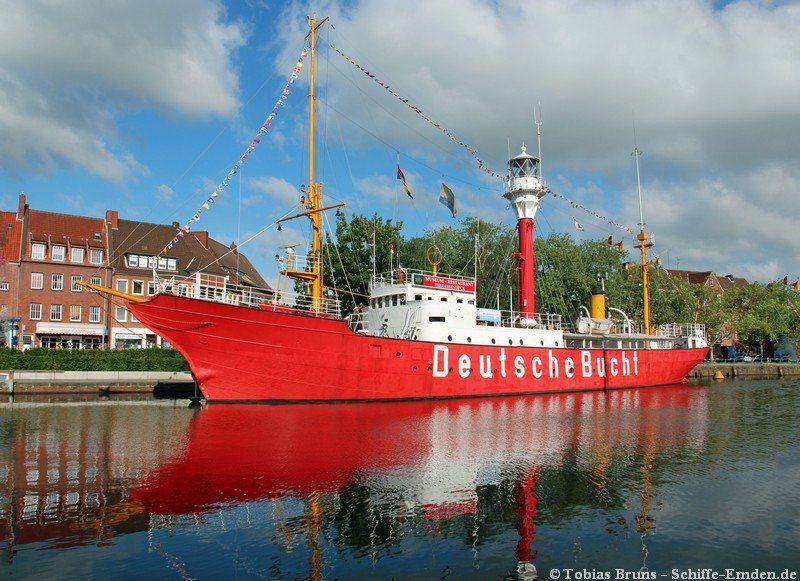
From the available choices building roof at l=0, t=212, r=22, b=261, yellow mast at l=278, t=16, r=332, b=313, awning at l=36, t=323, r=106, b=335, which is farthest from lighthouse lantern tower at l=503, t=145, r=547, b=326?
building roof at l=0, t=212, r=22, b=261

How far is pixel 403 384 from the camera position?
2944 centimetres

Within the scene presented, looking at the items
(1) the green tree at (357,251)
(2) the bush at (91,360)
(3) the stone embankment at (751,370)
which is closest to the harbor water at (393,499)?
(2) the bush at (91,360)

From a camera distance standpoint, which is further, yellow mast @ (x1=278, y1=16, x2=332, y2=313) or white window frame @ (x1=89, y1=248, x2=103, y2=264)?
white window frame @ (x1=89, y1=248, x2=103, y2=264)

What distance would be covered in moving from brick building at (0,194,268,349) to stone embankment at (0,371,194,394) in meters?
11.3

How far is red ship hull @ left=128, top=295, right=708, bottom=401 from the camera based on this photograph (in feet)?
83.0

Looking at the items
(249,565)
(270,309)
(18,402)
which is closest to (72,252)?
(18,402)

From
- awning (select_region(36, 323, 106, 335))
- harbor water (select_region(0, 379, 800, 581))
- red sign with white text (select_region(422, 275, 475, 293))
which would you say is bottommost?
harbor water (select_region(0, 379, 800, 581))

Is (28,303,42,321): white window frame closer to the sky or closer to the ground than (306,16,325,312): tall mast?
closer to the ground

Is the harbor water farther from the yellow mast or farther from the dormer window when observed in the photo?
the dormer window

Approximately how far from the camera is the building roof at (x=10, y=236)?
4962 cm

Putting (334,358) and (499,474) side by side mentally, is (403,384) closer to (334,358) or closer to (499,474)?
(334,358)

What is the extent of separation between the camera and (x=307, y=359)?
1053 inches

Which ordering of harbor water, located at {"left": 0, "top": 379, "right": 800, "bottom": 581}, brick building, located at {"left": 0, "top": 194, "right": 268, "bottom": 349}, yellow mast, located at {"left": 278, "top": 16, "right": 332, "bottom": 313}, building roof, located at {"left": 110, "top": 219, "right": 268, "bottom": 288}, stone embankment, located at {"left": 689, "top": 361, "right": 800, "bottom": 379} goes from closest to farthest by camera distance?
1. harbor water, located at {"left": 0, "top": 379, "right": 800, "bottom": 581}
2. yellow mast, located at {"left": 278, "top": 16, "right": 332, "bottom": 313}
3. brick building, located at {"left": 0, "top": 194, "right": 268, "bottom": 349}
4. building roof, located at {"left": 110, "top": 219, "right": 268, "bottom": 288}
5. stone embankment, located at {"left": 689, "top": 361, "right": 800, "bottom": 379}

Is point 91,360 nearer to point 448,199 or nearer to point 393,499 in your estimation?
point 448,199
